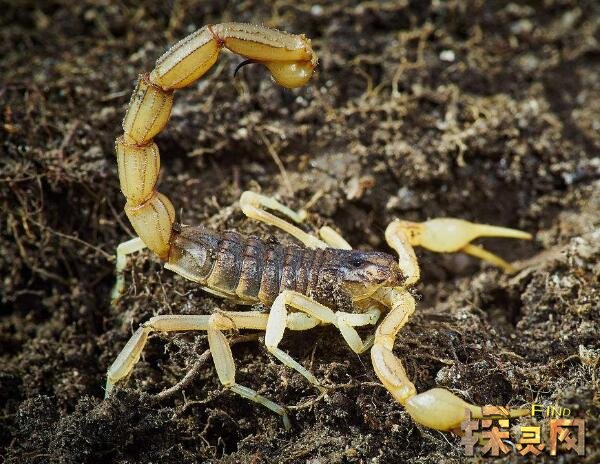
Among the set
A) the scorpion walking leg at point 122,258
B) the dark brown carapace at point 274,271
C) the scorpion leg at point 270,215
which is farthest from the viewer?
the scorpion leg at point 270,215

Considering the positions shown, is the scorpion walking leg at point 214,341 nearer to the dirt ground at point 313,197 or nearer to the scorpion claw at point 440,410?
the dirt ground at point 313,197

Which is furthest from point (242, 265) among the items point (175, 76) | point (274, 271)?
point (175, 76)

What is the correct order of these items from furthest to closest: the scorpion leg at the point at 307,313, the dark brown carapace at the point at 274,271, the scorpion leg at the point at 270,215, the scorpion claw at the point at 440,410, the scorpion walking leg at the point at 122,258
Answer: the scorpion leg at the point at 270,215 < the scorpion walking leg at the point at 122,258 < the dark brown carapace at the point at 274,271 < the scorpion leg at the point at 307,313 < the scorpion claw at the point at 440,410

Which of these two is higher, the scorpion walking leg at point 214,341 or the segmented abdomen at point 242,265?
the segmented abdomen at point 242,265

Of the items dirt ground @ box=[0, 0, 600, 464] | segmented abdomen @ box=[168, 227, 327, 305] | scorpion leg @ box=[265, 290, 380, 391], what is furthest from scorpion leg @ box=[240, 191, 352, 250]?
scorpion leg @ box=[265, 290, 380, 391]

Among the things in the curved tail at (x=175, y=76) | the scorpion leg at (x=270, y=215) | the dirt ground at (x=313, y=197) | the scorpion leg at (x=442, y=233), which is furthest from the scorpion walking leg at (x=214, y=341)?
the scorpion leg at (x=442, y=233)

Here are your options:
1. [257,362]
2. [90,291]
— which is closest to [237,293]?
[257,362]

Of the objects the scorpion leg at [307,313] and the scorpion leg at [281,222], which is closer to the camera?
the scorpion leg at [307,313]
